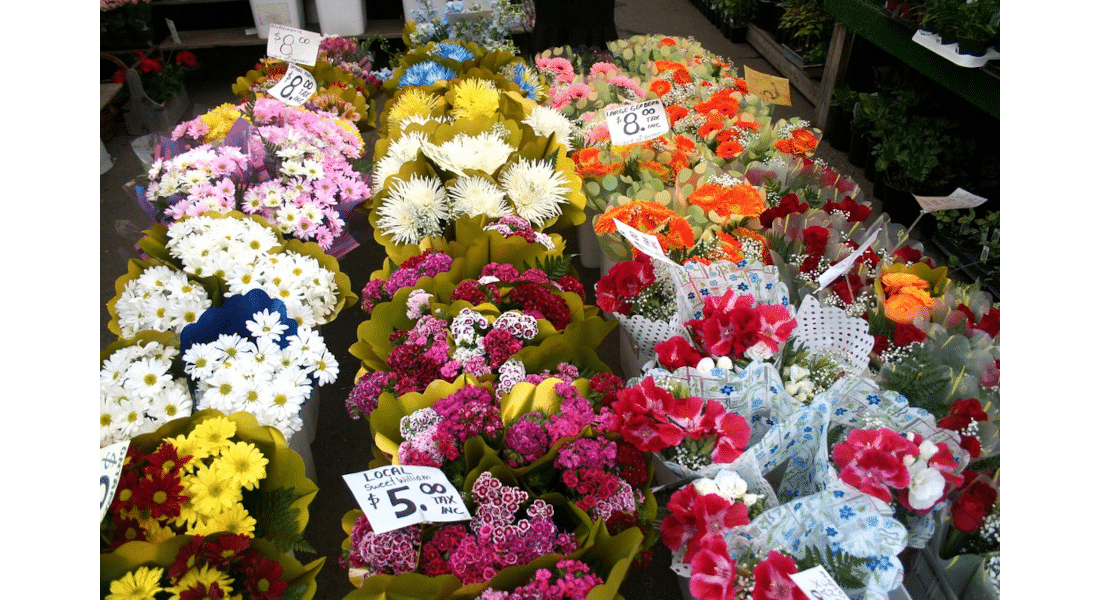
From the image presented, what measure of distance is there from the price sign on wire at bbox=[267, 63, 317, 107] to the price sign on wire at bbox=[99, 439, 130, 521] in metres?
1.90

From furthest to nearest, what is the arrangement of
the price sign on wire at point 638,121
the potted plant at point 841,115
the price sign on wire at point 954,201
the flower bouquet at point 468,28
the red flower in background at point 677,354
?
the potted plant at point 841,115
the flower bouquet at point 468,28
the price sign on wire at point 638,121
the price sign on wire at point 954,201
the red flower in background at point 677,354

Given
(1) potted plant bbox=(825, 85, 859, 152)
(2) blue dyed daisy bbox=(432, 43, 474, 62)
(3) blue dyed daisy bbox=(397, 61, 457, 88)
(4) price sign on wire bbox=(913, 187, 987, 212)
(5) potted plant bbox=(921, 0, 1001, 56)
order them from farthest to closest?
(1) potted plant bbox=(825, 85, 859, 152)
(2) blue dyed daisy bbox=(432, 43, 474, 62)
(3) blue dyed daisy bbox=(397, 61, 457, 88)
(5) potted plant bbox=(921, 0, 1001, 56)
(4) price sign on wire bbox=(913, 187, 987, 212)

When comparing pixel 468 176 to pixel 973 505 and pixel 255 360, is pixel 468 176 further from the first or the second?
pixel 973 505

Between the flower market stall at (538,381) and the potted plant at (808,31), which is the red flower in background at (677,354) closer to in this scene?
the flower market stall at (538,381)

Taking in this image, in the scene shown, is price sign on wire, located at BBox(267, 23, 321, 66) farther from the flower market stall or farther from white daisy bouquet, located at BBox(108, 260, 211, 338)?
white daisy bouquet, located at BBox(108, 260, 211, 338)

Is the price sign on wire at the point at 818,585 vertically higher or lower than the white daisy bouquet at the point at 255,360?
higher

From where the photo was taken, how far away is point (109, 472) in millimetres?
1109

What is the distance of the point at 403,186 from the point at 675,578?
55.7 inches

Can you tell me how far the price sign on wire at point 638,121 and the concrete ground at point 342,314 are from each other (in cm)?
71

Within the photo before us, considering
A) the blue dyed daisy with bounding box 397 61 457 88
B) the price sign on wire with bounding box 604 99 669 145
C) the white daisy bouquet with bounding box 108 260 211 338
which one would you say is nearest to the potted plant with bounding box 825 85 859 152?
the price sign on wire with bounding box 604 99 669 145

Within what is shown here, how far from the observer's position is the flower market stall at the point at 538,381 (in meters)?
1.14

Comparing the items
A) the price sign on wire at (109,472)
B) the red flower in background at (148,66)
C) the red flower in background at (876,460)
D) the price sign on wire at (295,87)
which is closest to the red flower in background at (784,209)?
the red flower in background at (876,460)

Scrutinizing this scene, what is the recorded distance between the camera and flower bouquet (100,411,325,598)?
1.07 metres

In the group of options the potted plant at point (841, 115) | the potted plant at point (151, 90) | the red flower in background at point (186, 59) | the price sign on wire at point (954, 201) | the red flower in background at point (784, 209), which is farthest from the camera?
the red flower in background at point (186, 59)
